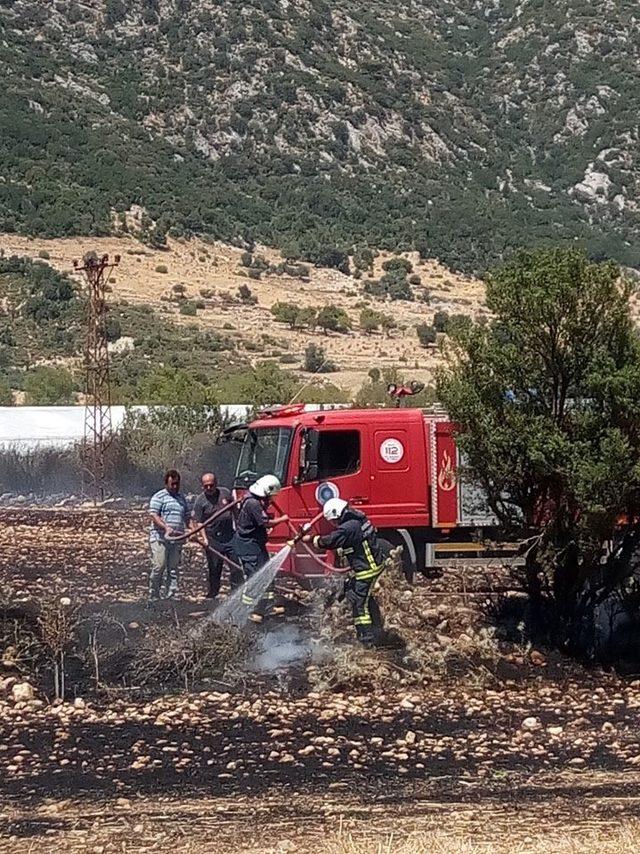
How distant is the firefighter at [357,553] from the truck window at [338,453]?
2.87m

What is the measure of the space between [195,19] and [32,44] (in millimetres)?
13067

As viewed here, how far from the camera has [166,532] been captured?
1268 centimetres

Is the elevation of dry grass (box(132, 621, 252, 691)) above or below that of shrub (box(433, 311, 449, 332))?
below

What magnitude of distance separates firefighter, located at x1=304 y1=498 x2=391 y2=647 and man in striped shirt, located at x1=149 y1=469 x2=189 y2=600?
103 inches

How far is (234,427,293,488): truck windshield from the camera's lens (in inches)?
545

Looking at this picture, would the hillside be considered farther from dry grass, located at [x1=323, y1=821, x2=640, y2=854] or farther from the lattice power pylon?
dry grass, located at [x1=323, y1=821, x2=640, y2=854]

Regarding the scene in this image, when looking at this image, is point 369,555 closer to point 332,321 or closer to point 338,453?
point 338,453

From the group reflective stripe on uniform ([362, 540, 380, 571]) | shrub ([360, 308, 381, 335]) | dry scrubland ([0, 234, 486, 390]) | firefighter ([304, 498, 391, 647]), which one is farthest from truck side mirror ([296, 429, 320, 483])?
shrub ([360, 308, 381, 335])

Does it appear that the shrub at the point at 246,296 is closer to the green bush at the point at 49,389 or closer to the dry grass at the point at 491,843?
the green bush at the point at 49,389

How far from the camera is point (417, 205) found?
75188mm

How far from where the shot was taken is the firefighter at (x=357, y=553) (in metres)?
10.8

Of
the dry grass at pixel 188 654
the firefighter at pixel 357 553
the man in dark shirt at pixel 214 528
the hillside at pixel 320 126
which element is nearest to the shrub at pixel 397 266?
the hillside at pixel 320 126

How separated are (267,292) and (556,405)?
47.4 meters

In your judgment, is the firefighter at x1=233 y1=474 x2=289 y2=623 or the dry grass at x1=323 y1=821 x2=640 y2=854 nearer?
the dry grass at x1=323 y1=821 x2=640 y2=854
